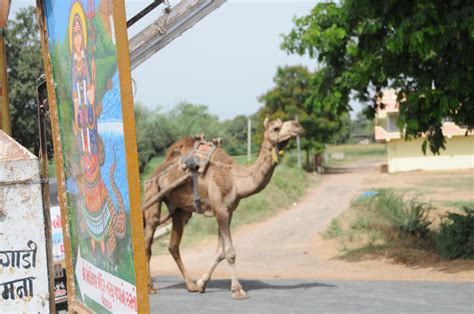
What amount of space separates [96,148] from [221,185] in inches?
306

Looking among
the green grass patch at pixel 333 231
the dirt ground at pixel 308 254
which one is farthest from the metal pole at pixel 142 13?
the green grass patch at pixel 333 231

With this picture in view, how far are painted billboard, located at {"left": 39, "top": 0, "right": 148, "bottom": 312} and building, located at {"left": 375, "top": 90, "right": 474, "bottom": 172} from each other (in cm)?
4656

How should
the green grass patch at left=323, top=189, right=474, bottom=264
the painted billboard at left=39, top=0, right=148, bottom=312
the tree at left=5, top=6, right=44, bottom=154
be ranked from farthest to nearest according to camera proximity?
the tree at left=5, top=6, right=44, bottom=154 < the green grass patch at left=323, top=189, right=474, bottom=264 < the painted billboard at left=39, top=0, right=148, bottom=312

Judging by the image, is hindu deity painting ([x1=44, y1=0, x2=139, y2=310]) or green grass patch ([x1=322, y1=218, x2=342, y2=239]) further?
green grass patch ([x1=322, y1=218, x2=342, y2=239])

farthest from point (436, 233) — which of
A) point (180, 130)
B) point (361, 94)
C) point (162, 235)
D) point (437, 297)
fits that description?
point (180, 130)

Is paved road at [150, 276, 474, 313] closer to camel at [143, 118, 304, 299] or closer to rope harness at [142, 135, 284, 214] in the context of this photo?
camel at [143, 118, 304, 299]

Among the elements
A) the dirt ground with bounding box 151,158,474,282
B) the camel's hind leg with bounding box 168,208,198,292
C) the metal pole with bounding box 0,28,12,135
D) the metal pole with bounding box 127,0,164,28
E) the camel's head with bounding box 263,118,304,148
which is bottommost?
the dirt ground with bounding box 151,158,474,282

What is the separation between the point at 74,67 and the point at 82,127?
0.28 m

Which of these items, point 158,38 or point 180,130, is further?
point 180,130

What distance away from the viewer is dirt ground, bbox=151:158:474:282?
14266 millimetres

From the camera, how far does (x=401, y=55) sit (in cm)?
1355

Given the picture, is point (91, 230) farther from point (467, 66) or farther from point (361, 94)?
point (361, 94)

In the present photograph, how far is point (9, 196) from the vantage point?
391 cm

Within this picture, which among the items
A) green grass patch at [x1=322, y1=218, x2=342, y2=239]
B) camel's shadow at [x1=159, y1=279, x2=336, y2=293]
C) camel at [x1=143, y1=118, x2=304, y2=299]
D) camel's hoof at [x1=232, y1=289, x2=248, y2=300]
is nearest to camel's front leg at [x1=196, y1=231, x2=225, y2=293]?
camel at [x1=143, y1=118, x2=304, y2=299]
